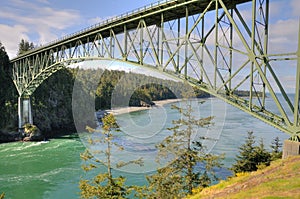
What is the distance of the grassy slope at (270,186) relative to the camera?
21.8 feet

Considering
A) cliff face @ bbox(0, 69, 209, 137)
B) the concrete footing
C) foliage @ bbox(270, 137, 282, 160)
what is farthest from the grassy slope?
cliff face @ bbox(0, 69, 209, 137)

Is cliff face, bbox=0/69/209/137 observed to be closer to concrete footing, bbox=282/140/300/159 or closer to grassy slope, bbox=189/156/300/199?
concrete footing, bbox=282/140/300/159

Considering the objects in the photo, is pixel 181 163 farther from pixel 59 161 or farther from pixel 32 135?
pixel 32 135

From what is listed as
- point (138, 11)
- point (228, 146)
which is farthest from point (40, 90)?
point (138, 11)

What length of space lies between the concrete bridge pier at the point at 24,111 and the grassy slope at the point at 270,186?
39.1m

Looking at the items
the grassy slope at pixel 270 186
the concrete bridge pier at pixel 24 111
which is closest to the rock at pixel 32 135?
the concrete bridge pier at pixel 24 111

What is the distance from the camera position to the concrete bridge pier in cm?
4231

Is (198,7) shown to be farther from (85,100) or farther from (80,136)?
(85,100)

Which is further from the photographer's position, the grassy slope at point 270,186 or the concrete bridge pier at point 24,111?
the concrete bridge pier at point 24,111

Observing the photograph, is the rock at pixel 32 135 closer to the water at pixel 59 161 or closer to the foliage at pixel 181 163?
the water at pixel 59 161

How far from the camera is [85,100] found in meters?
66.2

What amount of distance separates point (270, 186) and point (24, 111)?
4260cm

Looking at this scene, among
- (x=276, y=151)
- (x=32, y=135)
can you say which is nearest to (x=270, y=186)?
(x=276, y=151)

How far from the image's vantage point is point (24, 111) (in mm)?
43188
